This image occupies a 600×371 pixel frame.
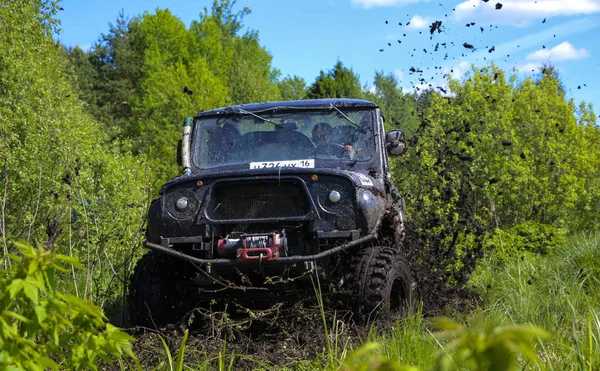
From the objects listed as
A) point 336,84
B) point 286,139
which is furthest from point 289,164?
point 336,84

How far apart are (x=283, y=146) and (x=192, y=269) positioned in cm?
133

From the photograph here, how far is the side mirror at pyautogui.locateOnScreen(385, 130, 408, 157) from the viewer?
22.3ft

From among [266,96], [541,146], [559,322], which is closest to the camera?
[559,322]

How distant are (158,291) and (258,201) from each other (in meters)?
1.00

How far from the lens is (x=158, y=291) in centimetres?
594

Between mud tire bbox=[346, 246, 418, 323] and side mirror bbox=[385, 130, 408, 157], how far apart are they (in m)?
1.21

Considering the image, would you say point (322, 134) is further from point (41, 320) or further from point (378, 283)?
point (41, 320)

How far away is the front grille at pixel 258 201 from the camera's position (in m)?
5.74

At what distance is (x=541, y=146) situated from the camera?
923 inches

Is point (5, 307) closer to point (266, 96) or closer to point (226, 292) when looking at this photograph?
point (226, 292)

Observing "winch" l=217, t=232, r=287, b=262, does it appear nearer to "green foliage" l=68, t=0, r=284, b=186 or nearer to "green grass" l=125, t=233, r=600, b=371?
"green grass" l=125, t=233, r=600, b=371

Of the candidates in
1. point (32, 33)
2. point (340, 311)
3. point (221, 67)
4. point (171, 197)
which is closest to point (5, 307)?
point (340, 311)

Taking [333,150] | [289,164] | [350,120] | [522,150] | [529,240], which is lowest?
[529,240]

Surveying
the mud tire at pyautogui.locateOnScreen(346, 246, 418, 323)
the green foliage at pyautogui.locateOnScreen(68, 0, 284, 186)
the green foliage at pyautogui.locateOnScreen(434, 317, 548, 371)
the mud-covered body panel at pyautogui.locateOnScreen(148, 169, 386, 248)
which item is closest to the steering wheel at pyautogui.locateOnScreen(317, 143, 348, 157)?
the mud-covered body panel at pyautogui.locateOnScreen(148, 169, 386, 248)
